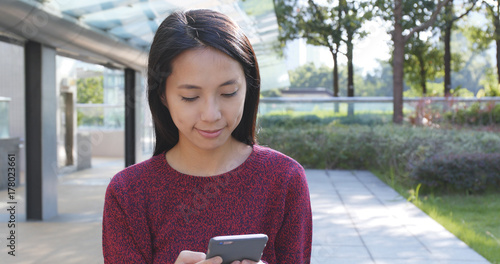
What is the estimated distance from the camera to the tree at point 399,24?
11.9 m

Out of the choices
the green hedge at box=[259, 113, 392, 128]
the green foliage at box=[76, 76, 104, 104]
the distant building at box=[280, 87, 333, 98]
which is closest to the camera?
the green foliage at box=[76, 76, 104, 104]

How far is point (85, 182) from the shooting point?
33.9ft

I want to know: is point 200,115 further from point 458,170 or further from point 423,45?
point 423,45

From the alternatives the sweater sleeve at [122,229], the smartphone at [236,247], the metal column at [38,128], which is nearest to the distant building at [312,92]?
the metal column at [38,128]

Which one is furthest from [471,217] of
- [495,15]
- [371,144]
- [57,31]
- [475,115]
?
[495,15]

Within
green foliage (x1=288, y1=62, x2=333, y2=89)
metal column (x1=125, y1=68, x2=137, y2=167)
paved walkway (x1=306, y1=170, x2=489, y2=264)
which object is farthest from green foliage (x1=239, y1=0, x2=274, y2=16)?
green foliage (x1=288, y1=62, x2=333, y2=89)

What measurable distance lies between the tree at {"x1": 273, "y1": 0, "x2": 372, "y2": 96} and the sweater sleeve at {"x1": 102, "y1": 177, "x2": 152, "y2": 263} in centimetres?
1222

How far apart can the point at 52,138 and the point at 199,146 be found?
17.7ft

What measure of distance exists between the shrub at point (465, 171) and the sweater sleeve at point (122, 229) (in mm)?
7033

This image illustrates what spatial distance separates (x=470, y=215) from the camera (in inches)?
258

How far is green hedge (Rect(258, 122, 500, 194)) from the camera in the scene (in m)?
8.89

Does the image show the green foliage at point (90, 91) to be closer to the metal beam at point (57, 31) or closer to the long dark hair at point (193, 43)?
the metal beam at point (57, 31)

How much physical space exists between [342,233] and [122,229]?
183 inches

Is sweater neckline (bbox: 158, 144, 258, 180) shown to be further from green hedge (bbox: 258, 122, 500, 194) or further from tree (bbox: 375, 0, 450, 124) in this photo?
tree (bbox: 375, 0, 450, 124)
